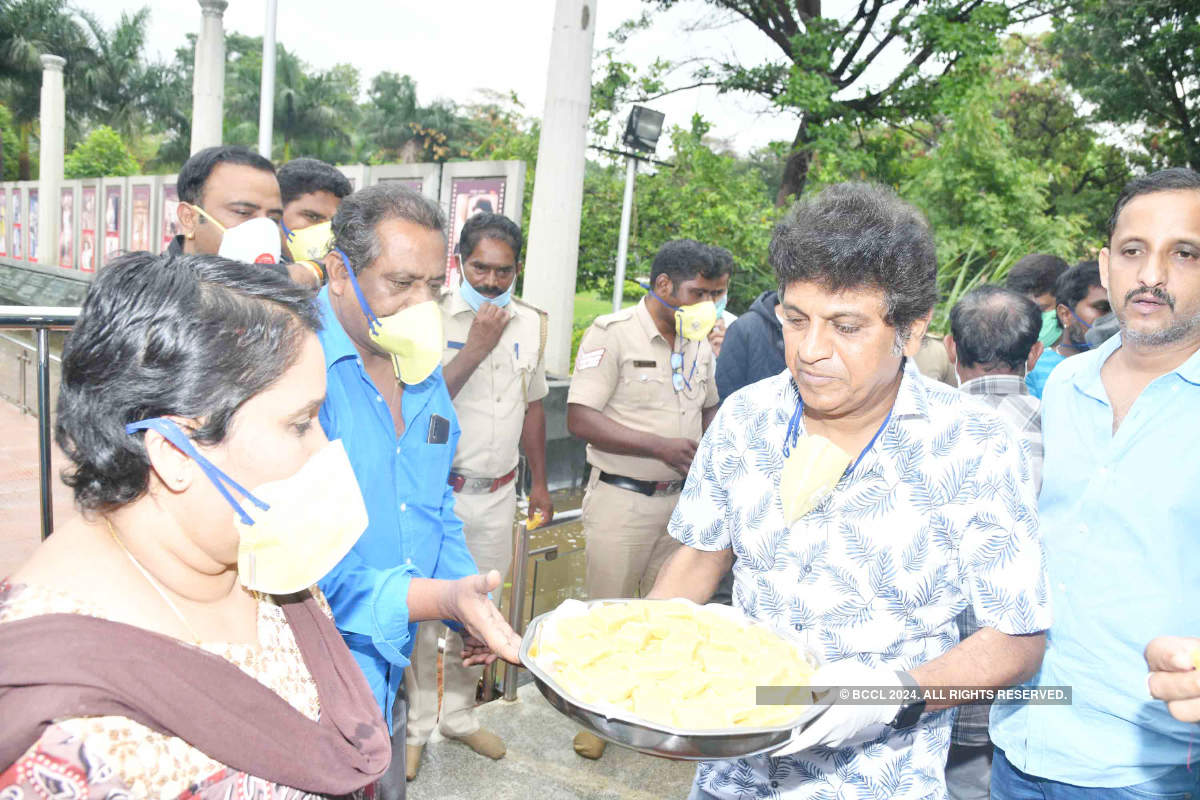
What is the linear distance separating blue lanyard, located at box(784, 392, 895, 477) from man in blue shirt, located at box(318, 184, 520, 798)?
724mm

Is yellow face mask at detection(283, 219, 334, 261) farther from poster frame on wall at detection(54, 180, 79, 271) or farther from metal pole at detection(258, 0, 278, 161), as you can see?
poster frame on wall at detection(54, 180, 79, 271)

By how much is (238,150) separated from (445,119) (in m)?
51.5

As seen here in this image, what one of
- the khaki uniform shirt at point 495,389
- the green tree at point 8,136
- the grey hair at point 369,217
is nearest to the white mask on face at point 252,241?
the grey hair at point 369,217

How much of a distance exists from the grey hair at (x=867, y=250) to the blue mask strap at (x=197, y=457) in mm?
1140

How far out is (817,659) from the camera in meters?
1.68

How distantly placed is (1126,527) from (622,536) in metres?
2.57

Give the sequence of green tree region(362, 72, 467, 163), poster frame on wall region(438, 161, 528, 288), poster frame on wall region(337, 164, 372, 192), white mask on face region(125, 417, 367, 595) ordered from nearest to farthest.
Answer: white mask on face region(125, 417, 367, 595) < poster frame on wall region(438, 161, 528, 288) < poster frame on wall region(337, 164, 372, 192) < green tree region(362, 72, 467, 163)

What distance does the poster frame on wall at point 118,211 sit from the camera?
17.4 meters

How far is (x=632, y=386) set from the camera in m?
4.36

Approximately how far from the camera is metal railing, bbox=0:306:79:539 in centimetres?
246

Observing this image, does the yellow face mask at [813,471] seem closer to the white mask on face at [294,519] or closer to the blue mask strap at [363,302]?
the white mask on face at [294,519]

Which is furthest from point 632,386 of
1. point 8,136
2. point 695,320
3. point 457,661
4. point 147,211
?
point 8,136

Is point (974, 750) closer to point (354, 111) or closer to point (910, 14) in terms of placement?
point (910, 14)

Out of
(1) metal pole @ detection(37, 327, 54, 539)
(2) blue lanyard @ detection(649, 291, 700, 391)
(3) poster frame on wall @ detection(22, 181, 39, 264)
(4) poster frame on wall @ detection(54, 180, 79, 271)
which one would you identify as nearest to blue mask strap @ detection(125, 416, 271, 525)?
(1) metal pole @ detection(37, 327, 54, 539)
